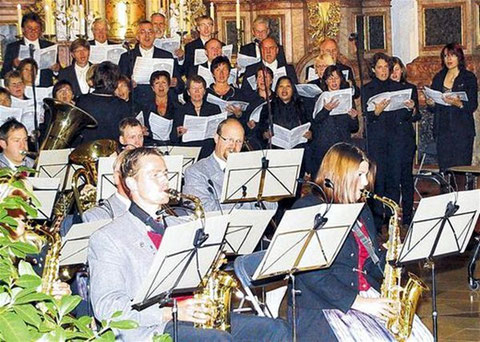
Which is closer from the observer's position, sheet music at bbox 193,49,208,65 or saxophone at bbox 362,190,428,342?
saxophone at bbox 362,190,428,342

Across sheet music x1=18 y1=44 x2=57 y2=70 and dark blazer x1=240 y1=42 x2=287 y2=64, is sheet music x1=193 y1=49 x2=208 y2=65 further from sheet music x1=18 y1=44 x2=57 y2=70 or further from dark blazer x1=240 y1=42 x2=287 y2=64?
sheet music x1=18 y1=44 x2=57 y2=70

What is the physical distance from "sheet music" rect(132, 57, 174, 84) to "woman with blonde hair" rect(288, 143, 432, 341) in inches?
221

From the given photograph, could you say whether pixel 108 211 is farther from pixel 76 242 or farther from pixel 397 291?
pixel 397 291

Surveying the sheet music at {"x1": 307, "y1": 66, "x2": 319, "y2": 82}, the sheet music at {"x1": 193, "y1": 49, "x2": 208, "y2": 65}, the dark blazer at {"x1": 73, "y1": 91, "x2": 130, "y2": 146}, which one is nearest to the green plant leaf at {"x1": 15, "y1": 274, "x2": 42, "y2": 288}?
the dark blazer at {"x1": 73, "y1": 91, "x2": 130, "y2": 146}

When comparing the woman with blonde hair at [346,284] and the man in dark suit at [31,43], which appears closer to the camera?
the woman with blonde hair at [346,284]

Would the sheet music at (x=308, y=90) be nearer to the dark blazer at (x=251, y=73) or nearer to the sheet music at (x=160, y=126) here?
the dark blazer at (x=251, y=73)

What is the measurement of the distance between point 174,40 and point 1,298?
9926 millimetres

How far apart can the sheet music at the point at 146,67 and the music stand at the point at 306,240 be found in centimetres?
604

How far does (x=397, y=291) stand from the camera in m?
6.12

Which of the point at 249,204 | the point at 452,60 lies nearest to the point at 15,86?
the point at 249,204

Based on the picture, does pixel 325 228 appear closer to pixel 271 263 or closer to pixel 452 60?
pixel 271 263

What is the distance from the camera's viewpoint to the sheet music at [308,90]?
11.8m

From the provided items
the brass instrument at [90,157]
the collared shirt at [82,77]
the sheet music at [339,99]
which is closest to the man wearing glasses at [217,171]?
the brass instrument at [90,157]

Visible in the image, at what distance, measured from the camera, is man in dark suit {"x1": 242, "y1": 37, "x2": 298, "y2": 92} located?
Result: 11984 millimetres
